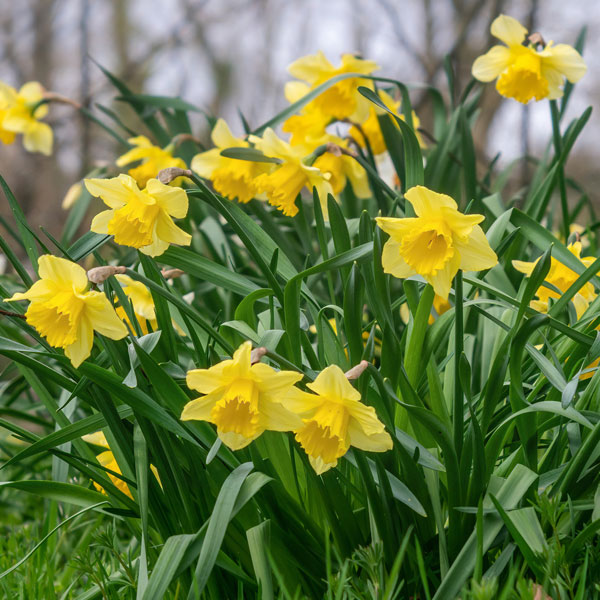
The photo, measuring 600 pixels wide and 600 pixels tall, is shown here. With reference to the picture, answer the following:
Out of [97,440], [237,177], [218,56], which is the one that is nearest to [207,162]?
[237,177]

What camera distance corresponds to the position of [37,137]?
2.21 m

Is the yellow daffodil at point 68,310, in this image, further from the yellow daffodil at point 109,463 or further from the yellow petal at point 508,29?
the yellow petal at point 508,29

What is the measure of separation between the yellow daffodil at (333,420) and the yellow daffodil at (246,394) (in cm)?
2

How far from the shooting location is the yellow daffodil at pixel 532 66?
1.52 m

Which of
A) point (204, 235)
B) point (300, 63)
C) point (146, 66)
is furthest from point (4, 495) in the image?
point (146, 66)

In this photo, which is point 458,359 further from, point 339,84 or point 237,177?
point 339,84

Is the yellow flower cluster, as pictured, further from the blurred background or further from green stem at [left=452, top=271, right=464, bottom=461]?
the blurred background

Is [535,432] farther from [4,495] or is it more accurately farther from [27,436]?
[4,495]

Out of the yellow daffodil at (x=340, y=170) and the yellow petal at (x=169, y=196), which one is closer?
the yellow petal at (x=169, y=196)

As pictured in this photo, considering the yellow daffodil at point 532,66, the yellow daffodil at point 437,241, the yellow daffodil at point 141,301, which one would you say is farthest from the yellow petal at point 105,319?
the yellow daffodil at point 532,66

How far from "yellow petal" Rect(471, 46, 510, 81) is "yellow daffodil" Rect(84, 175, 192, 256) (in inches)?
40.0

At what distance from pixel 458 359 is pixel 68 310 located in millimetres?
485

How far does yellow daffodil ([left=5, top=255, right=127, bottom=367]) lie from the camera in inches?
31.6

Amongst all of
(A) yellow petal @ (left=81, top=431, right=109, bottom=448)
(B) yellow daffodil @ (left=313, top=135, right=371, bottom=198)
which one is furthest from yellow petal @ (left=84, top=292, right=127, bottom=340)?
(B) yellow daffodil @ (left=313, top=135, right=371, bottom=198)
